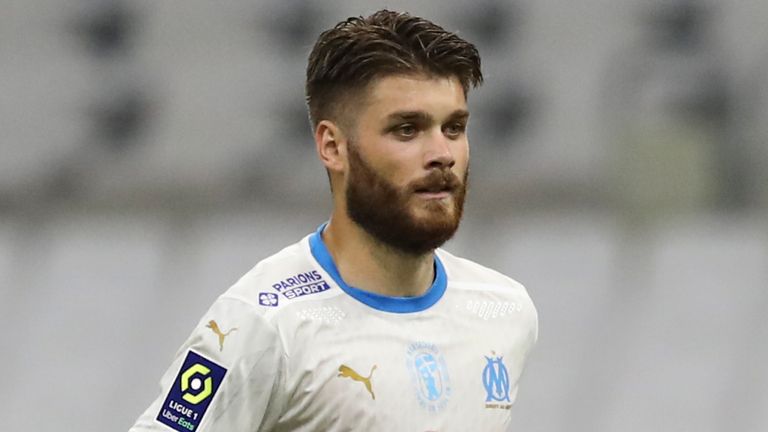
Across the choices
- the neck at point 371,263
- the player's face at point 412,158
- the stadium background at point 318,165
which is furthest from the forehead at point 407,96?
the stadium background at point 318,165

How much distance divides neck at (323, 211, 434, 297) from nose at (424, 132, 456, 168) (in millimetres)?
181

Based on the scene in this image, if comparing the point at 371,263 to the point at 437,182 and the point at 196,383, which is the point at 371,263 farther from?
the point at 196,383

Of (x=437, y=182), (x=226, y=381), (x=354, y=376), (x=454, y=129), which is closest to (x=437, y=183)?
(x=437, y=182)

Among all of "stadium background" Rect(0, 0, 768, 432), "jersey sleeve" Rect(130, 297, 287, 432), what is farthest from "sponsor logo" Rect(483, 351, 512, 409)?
"stadium background" Rect(0, 0, 768, 432)

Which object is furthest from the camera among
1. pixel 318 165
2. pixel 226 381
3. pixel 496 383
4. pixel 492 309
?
pixel 318 165

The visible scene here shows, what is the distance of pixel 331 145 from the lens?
233 cm

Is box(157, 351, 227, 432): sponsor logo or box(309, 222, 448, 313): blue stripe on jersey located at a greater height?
box(309, 222, 448, 313): blue stripe on jersey

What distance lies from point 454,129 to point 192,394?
573 millimetres

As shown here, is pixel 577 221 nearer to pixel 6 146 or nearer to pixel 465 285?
pixel 6 146

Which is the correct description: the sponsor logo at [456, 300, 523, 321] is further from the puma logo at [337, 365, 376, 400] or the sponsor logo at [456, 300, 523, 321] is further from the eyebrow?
the eyebrow

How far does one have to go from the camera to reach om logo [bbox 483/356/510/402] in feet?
7.84

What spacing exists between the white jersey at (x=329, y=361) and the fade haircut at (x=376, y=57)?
259mm

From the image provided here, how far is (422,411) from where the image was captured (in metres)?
2.29

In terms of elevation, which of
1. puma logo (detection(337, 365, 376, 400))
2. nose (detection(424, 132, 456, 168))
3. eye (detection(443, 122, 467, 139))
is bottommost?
puma logo (detection(337, 365, 376, 400))
